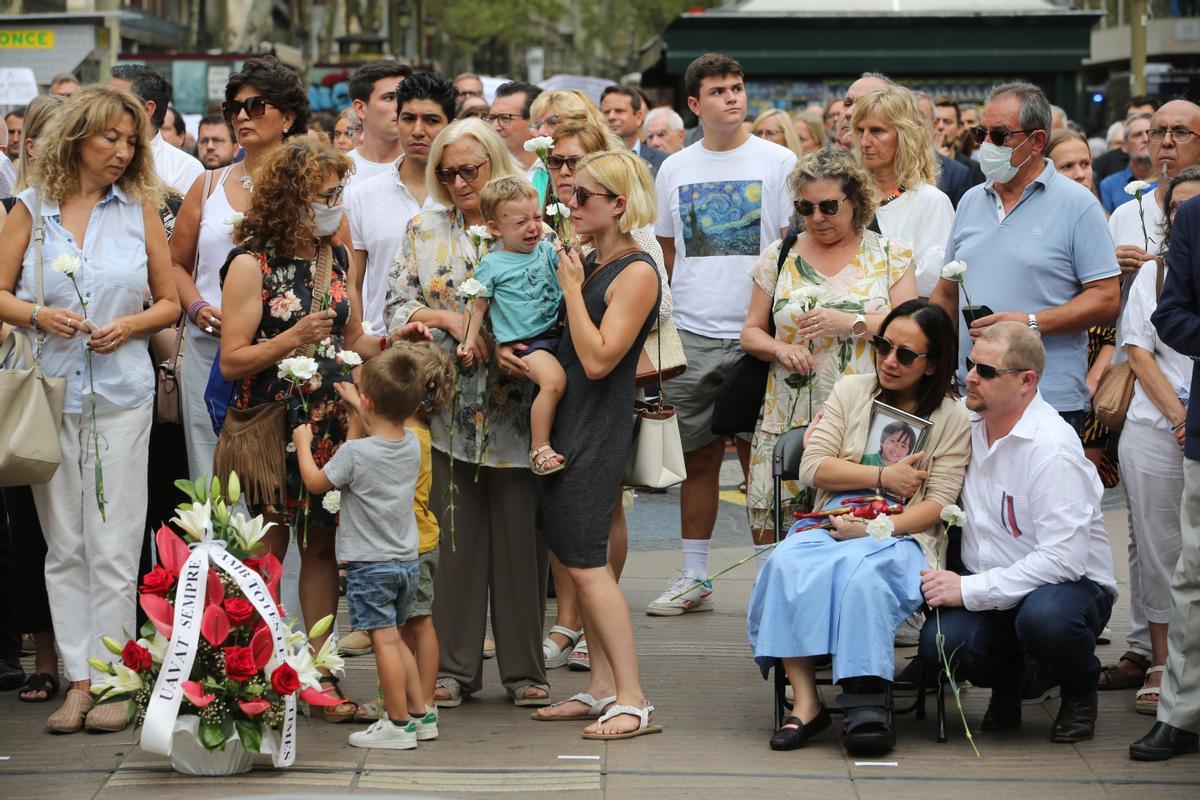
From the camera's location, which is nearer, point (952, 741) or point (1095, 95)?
point (952, 741)

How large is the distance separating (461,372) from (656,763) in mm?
1625

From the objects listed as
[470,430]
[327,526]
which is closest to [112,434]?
[327,526]

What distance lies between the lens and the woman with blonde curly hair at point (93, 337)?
20.4ft

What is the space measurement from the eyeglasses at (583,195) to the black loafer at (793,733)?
77.0 inches

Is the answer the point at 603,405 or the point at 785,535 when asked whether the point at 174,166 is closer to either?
the point at 603,405

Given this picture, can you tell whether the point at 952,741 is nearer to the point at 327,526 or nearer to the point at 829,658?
the point at 829,658

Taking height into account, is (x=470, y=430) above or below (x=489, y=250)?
below

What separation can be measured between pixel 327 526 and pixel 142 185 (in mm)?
1441

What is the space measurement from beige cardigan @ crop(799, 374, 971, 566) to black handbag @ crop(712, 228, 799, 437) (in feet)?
2.68

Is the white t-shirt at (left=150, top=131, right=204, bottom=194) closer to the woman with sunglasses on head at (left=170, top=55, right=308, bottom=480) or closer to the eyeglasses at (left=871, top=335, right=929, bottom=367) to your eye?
the woman with sunglasses on head at (left=170, top=55, right=308, bottom=480)

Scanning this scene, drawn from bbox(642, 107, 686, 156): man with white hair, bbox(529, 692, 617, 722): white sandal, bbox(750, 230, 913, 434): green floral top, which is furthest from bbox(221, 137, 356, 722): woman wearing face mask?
bbox(642, 107, 686, 156): man with white hair

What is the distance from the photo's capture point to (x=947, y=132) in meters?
13.1

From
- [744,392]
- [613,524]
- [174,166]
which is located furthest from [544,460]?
[174,166]

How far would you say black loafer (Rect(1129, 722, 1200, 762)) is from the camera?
5.87 meters
